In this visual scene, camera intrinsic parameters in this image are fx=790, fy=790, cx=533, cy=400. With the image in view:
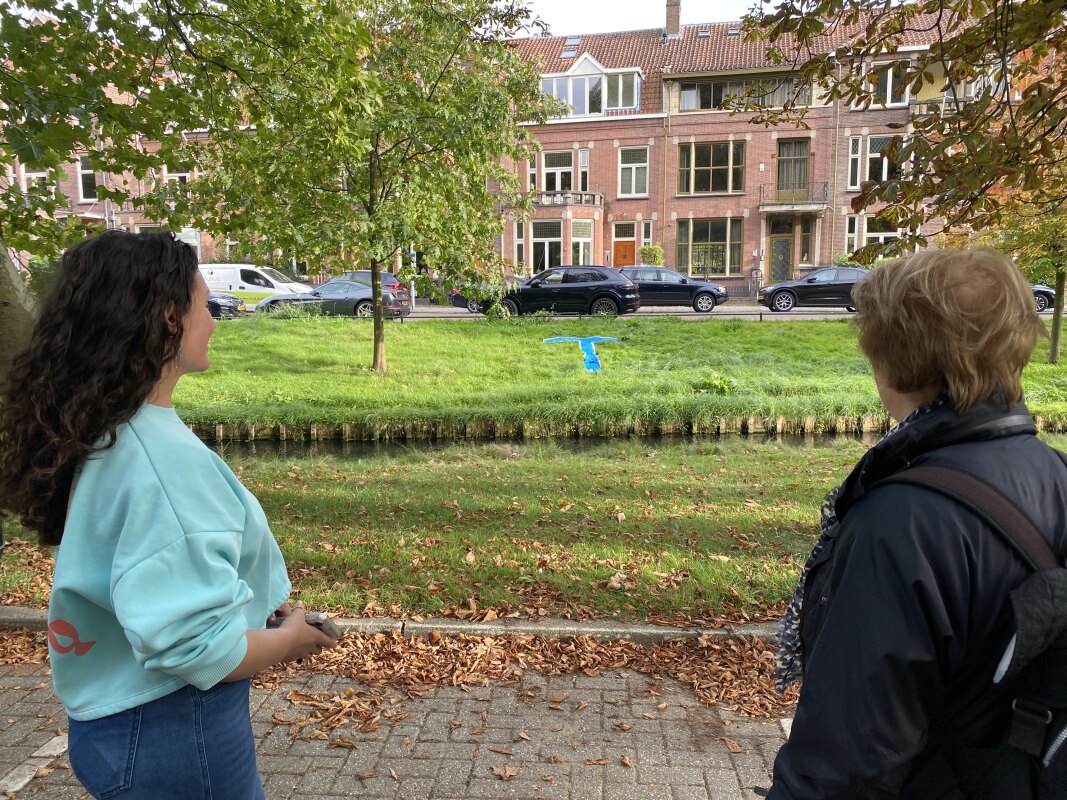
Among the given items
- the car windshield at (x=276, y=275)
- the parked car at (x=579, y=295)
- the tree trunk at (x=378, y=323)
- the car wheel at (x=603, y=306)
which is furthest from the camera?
the car windshield at (x=276, y=275)

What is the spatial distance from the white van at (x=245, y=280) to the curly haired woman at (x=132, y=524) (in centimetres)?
2845

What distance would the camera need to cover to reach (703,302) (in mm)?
26047

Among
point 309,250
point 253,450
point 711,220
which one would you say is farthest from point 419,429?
point 711,220

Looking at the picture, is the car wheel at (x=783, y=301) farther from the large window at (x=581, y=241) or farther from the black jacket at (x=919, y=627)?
the black jacket at (x=919, y=627)

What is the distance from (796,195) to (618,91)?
959 centimetres

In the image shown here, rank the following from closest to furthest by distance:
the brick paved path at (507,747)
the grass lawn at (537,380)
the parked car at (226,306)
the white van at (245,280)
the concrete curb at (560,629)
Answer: the brick paved path at (507,747) → the concrete curb at (560,629) → the grass lawn at (537,380) → the parked car at (226,306) → the white van at (245,280)

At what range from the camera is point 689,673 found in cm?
373

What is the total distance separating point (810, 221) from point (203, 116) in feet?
107

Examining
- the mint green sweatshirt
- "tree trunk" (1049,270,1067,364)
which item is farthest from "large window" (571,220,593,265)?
the mint green sweatshirt

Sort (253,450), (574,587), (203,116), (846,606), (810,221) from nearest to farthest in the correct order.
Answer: (846,606), (574,587), (203,116), (253,450), (810,221)

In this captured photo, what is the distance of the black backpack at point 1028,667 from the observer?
1295 mm

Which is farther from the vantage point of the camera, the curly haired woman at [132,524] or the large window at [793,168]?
the large window at [793,168]

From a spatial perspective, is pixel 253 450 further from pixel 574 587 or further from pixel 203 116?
pixel 574 587

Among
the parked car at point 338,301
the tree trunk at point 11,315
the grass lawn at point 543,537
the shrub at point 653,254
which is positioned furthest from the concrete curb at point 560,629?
the shrub at point 653,254
